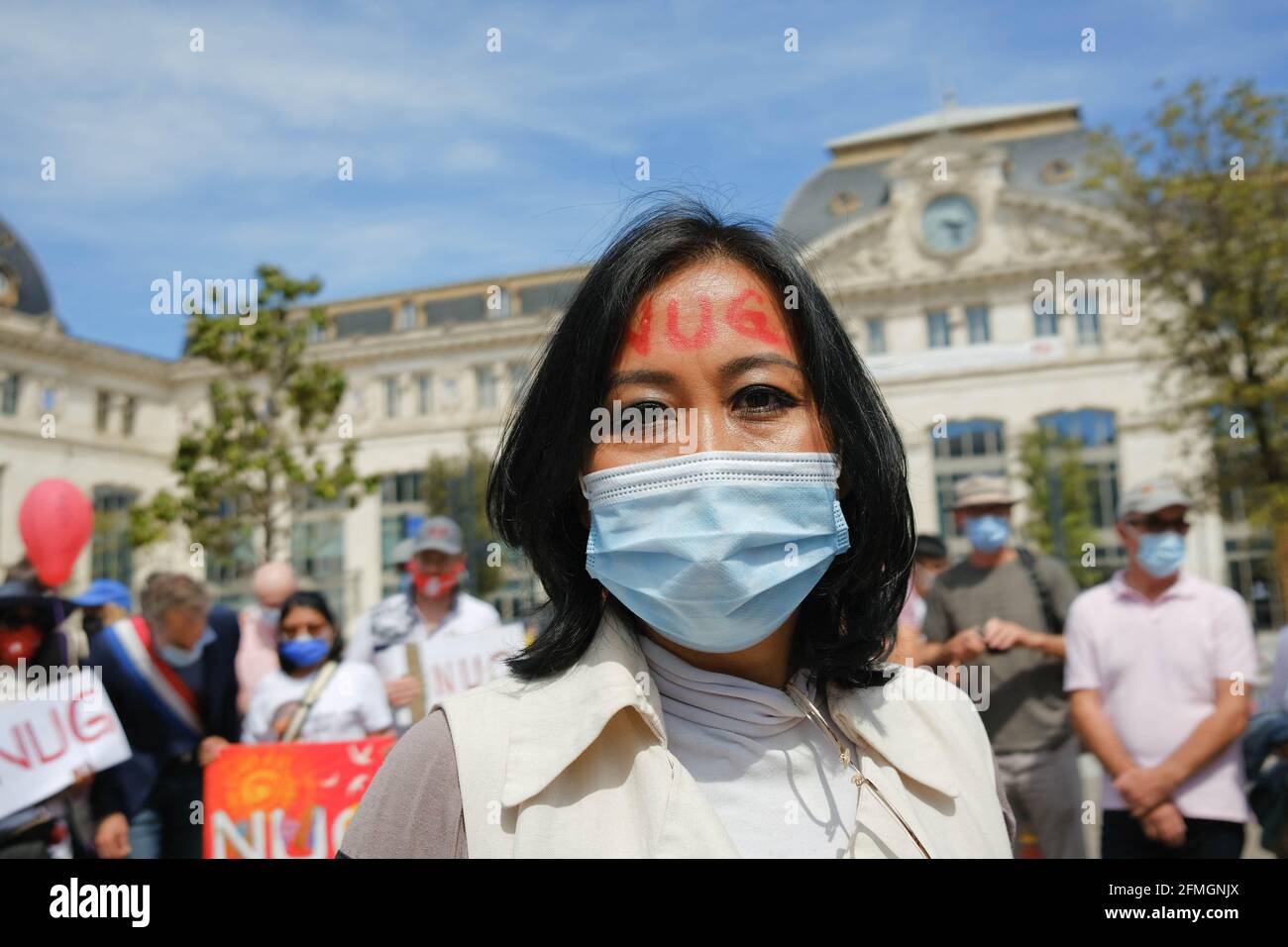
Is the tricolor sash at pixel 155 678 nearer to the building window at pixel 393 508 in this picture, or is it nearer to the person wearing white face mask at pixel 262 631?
the person wearing white face mask at pixel 262 631

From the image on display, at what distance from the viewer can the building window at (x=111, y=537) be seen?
120 feet

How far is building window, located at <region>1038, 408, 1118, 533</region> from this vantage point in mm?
38250

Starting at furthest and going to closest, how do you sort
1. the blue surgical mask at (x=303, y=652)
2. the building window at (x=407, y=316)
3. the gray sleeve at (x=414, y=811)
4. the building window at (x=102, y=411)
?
1. the building window at (x=407, y=316)
2. the building window at (x=102, y=411)
3. the blue surgical mask at (x=303, y=652)
4. the gray sleeve at (x=414, y=811)

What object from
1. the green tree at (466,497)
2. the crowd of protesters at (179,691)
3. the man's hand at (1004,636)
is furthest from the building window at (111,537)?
the man's hand at (1004,636)

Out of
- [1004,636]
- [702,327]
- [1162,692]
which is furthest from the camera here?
[1004,636]

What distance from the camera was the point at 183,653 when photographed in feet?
18.7

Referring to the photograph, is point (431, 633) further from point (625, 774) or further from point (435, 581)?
point (625, 774)

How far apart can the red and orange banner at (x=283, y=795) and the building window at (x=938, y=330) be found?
1592 inches

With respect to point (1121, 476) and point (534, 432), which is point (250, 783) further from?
point (1121, 476)

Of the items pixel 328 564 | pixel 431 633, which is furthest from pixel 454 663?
pixel 328 564

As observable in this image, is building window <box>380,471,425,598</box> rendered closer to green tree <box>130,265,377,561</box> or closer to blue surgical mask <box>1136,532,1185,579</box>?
green tree <box>130,265,377,561</box>

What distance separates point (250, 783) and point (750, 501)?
4.18m

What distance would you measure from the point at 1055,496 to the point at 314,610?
31.4m
